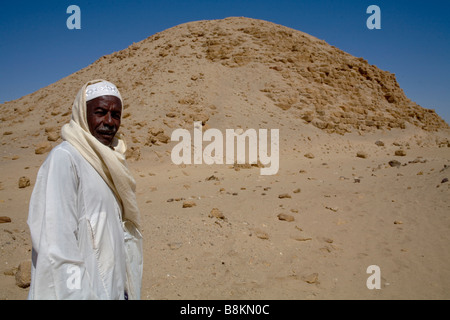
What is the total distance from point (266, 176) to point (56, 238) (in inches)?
308

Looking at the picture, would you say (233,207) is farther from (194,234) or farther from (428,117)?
(428,117)

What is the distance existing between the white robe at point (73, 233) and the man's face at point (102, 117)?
26 cm

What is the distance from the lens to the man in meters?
1.28

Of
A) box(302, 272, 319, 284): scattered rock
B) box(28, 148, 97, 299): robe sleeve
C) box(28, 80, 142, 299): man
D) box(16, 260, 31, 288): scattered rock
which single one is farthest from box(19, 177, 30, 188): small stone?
box(28, 148, 97, 299): robe sleeve

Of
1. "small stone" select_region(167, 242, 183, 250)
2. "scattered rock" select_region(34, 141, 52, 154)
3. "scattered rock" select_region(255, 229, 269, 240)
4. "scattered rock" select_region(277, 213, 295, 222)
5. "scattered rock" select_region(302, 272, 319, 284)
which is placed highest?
"scattered rock" select_region(34, 141, 52, 154)

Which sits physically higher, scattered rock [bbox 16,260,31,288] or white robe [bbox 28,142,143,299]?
white robe [bbox 28,142,143,299]

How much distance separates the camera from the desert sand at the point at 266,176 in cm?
407

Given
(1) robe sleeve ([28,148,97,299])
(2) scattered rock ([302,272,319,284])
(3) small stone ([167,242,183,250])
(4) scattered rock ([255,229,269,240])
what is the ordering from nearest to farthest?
(1) robe sleeve ([28,148,97,299])
(2) scattered rock ([302,272,319,284])
(3) small stone ([167,242,183,250])
(4) scattered rock ([255,229,269,240])

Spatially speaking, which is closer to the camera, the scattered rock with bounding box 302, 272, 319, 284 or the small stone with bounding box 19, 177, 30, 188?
the scattered rock with bounding box 302, 272, 319, 284

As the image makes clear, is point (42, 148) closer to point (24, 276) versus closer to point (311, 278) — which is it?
point (24, 276)

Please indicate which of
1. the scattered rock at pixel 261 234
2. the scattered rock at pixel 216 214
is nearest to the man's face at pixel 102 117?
the scattered rock at pixel 261 234

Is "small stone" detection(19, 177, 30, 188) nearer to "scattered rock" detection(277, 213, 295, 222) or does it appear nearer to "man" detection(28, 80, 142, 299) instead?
"scattered rock" detection(277, 213, 295, 222)

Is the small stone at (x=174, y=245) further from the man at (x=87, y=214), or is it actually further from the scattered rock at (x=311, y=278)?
the man at (x=87, y=214)
